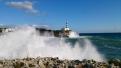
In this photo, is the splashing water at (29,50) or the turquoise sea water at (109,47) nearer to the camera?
the splashing water at (29,50)

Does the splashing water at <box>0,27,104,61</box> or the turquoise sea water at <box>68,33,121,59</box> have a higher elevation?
the splashing water at <box>0,27,104,61</box>

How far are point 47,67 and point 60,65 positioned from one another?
353 millimetres

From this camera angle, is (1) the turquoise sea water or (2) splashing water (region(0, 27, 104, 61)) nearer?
(2) splashing water (region(0, 27, 104, 61))

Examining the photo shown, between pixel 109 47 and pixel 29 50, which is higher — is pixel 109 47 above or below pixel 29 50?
below

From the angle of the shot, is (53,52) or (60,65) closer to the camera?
(60,65)

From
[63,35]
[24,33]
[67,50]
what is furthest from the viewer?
[63,35]

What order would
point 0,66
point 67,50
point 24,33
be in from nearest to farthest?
point 0,66, point 67,50, point 24,33

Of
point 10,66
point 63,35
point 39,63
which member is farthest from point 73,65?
point 63,35

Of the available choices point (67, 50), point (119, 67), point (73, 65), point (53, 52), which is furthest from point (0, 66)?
point (67, 50)

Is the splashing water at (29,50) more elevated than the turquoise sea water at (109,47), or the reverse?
the splashing water at (29,50)

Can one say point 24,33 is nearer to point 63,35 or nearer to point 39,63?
point 39,63

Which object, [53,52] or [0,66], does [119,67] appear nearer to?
[0,66]

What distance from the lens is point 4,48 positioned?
47.2 ft

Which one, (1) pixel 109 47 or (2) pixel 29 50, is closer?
(2) pixel 29 50
